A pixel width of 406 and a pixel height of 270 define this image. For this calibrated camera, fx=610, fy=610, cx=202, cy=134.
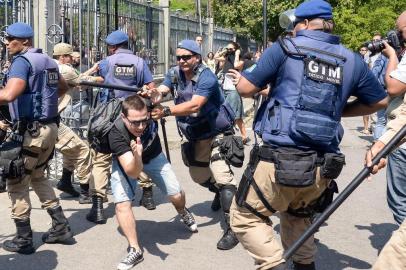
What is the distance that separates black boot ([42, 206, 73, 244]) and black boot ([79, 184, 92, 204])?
1.30 meters

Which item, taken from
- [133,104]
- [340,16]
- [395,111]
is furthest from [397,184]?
[340,16]

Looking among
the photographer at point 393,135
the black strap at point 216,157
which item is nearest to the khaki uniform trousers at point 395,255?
the photographer at point 393,135

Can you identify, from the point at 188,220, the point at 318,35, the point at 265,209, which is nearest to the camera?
the point at 318,35

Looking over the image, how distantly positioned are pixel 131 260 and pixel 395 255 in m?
2.24

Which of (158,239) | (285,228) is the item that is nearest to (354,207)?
(158,239)

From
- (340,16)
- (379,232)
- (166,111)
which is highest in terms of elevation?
(340,16)

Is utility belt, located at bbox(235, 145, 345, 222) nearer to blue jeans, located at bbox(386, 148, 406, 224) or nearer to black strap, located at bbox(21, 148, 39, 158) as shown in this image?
blue jeans, located at bbox(386, 148, 406, 224)

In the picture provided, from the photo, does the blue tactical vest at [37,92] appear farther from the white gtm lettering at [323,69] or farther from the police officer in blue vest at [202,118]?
the white gtm lettering at [323,69]

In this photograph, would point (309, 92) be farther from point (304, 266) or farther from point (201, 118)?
point (201, 118)

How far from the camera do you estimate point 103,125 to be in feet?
15.9

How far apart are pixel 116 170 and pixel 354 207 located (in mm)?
3044

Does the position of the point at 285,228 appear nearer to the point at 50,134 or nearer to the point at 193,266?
the point at 193,266

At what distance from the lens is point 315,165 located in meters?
3.61

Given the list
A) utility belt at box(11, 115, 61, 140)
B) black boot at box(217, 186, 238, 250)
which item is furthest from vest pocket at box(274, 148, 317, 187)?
utility belt at box(11, 115, 61, 140)
